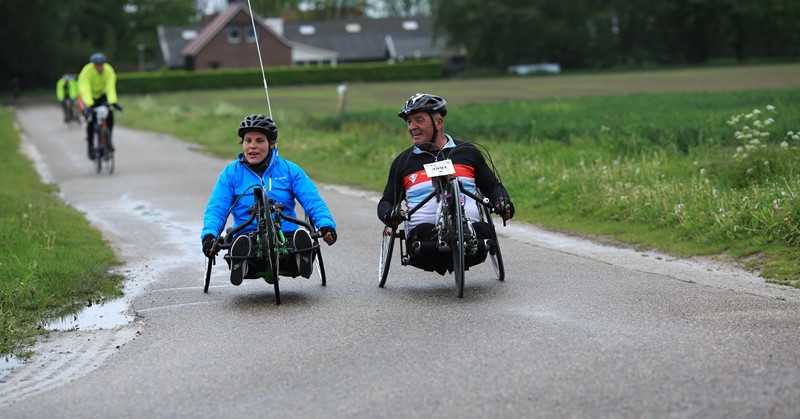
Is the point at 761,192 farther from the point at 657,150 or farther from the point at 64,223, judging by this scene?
the point at 64,223

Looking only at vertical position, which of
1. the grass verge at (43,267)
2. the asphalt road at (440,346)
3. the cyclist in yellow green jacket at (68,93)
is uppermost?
the asphalt road at (440,346)

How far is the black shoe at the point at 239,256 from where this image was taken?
8.92m

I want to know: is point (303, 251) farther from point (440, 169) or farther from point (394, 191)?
point (440, 169)

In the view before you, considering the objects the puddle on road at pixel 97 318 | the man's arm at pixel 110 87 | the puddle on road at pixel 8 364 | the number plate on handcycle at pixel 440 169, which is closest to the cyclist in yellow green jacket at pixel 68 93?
the man's arm at pixel 110 87

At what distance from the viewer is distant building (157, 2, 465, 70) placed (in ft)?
346

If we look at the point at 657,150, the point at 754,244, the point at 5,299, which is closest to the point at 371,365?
the point at 5,299

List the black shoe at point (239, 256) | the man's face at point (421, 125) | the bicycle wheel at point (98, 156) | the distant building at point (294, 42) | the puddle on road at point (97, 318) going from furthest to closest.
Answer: the distant building at point (294, 42), the bicycle wheel at point (98, 156), the man's face at point (421, 125), the black shoe at point (239, 256), the puddle on road at point (97, 318)

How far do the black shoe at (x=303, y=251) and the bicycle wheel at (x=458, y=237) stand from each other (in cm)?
108

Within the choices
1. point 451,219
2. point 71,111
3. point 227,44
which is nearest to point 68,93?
point 71,111

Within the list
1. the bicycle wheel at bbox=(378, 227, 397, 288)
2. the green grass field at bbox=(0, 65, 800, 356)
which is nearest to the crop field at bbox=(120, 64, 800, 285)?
the green grass field at bbox=(0, 65, 800, 356)

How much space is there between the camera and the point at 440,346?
23.1ft

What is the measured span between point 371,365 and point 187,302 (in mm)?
3002

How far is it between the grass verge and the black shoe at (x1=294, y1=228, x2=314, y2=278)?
1.74 metres

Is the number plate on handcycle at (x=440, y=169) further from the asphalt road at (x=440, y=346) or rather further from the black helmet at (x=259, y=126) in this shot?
the black helmet at (x=259, y=126)
